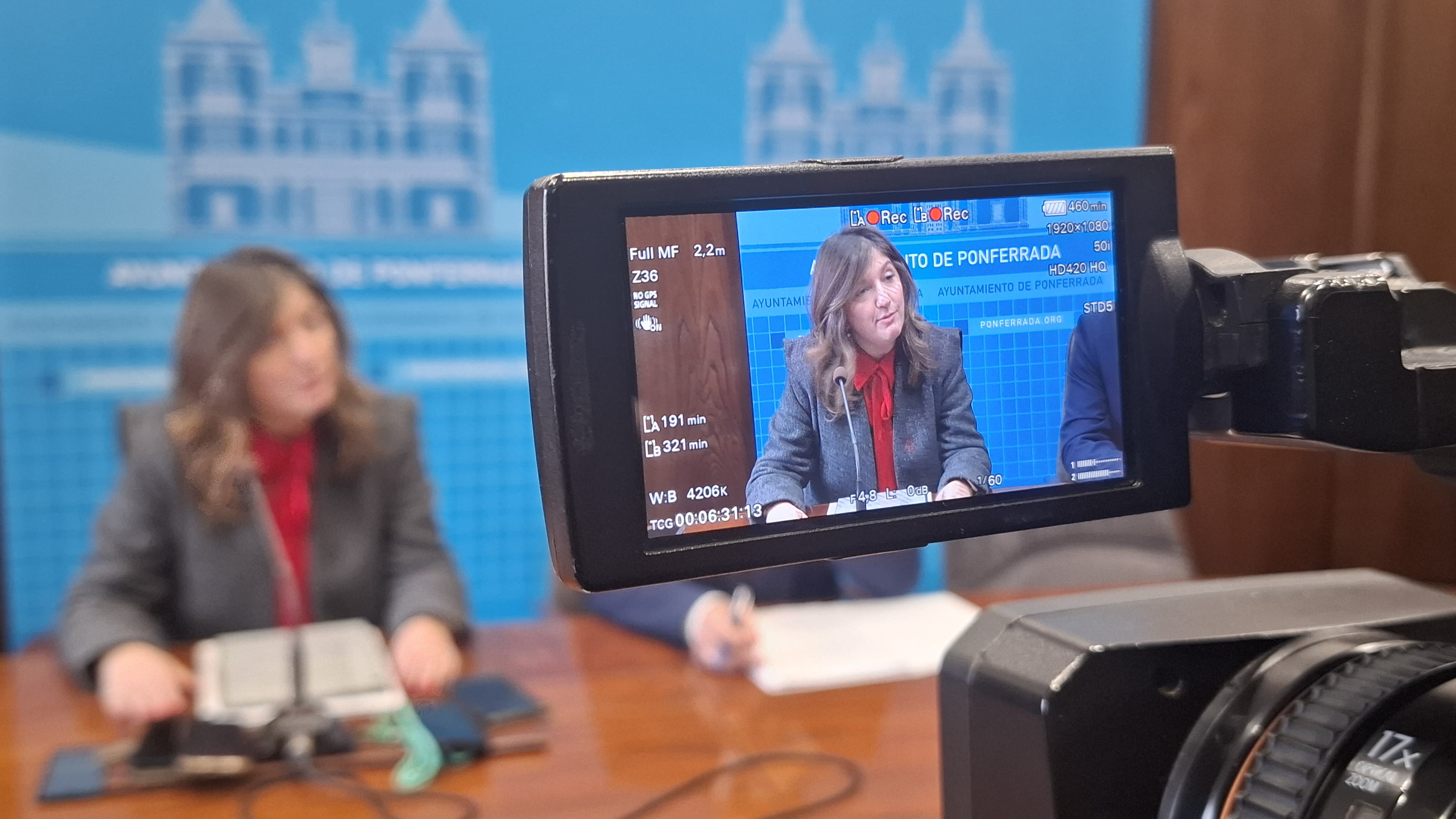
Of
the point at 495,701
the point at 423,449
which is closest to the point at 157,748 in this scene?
the point at 495,701

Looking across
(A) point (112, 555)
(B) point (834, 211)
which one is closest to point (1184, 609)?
(B) point (834, 211)

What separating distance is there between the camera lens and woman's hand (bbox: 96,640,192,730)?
1.06 metres

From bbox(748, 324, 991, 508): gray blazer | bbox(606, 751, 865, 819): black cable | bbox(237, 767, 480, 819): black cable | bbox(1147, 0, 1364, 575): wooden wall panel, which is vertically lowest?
bbox(606, 751, 865, 819): black cable

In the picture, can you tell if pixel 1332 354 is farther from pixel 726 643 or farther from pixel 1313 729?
pixel 726 643

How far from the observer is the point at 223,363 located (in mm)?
1890

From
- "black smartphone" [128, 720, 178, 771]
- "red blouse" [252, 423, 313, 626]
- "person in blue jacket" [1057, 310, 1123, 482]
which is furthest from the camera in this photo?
"red blouse" [252, 423, 313, 626]

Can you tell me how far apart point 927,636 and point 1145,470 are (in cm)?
92

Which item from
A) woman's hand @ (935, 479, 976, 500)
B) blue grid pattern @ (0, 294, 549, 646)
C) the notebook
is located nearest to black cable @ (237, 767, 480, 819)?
the notebook

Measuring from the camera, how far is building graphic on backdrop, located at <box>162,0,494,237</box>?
2467mm

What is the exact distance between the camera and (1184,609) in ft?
2.39

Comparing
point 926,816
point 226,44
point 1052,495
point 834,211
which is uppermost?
point 226,44

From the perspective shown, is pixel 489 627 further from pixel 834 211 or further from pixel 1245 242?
pixel 1245 242

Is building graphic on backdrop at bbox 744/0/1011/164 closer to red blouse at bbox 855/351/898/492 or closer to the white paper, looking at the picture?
the white paper

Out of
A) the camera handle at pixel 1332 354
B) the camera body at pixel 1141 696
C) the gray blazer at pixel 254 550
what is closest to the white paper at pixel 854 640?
the gray blazer at pixel 254 550
